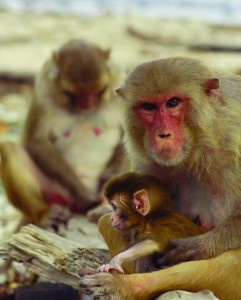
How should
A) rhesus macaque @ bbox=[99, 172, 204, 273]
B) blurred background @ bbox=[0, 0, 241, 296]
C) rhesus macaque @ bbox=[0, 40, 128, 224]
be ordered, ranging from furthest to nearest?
blurred background @ bbox=[0, 0, 241, 296], rhesus macaque @ bbox=[0, 40, 128, 224], rhesus macaque @ bbox=[99, 172, 204, 273]

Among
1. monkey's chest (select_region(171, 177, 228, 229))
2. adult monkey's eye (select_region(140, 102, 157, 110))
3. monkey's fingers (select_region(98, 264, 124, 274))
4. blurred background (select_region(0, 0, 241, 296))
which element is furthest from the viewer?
blurred background (select_region(0, 0, 241, 296))

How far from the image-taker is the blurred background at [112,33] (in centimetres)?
1541

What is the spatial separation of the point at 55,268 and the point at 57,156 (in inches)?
128

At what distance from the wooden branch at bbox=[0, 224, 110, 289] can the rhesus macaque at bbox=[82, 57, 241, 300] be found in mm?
760

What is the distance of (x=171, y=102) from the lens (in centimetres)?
558

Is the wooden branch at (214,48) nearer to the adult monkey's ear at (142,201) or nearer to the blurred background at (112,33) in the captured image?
the blurred background at (112,33)

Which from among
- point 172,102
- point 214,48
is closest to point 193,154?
point 172,102

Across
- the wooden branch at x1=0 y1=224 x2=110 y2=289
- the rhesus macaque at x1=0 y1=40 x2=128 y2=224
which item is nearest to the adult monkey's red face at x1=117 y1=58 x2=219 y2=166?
the wooden branch at x1=0 y1=224 x2=110 y2=289

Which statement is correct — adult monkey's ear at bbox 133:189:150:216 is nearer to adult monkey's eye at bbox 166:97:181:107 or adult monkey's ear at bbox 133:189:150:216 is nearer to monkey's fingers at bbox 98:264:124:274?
monkey's fingers at bbox 98:264:124:274

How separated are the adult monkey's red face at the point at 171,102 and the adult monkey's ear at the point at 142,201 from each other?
0.74ft

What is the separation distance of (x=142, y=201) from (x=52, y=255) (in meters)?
1.10

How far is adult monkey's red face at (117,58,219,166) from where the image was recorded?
18.2 feet

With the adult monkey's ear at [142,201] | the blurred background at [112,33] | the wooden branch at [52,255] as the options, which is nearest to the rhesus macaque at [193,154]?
the adult monkey's ear at [142,201]

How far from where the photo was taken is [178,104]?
5.59 meters
